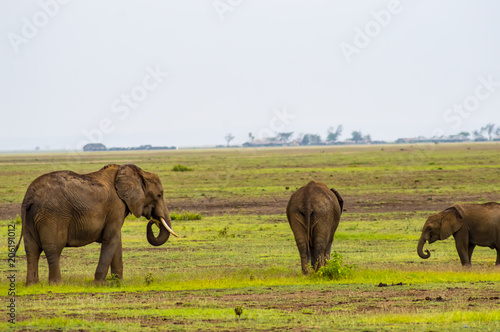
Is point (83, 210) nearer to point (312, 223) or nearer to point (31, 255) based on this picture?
point (31, 255)

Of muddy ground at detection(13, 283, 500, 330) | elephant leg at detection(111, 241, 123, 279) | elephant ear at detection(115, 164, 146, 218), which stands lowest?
muddy ground at detection(13, 283, 500, 330)

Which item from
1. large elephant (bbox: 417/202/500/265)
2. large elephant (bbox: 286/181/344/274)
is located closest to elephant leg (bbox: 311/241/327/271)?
large elephant (bbox: 286/181/344/274)

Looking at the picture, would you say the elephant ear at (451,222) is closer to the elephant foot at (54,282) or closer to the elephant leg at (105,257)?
the elephant leg at (105,257)

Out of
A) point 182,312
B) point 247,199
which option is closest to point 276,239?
point 182,312

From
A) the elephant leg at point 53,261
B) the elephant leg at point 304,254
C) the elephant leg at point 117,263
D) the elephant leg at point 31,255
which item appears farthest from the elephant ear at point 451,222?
the elephant leg at point 31,255

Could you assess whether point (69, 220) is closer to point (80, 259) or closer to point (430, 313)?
point (80, 259)

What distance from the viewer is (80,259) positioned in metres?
19.9

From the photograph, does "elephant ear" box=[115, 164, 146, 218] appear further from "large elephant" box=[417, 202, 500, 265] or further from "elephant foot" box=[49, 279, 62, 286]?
"large elephant" box=[417, 202, 500, 265]

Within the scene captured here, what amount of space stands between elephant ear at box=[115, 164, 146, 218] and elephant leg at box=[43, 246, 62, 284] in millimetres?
1683

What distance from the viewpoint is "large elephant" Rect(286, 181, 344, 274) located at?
16.0 meters

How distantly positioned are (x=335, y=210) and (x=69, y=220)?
5.62 meters

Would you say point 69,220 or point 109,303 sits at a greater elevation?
point 69,220

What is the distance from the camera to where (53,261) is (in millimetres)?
14469

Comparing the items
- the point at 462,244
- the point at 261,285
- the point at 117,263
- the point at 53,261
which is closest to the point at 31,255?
the point at 53,261
